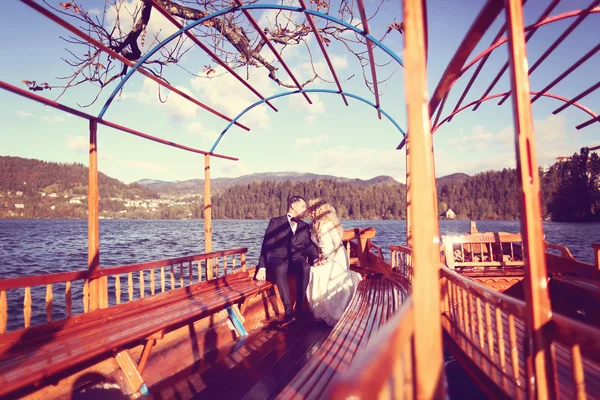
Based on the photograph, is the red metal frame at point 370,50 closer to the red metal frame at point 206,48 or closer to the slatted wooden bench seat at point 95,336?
the red metal frame at point 206,48

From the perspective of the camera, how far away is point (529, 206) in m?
1.64

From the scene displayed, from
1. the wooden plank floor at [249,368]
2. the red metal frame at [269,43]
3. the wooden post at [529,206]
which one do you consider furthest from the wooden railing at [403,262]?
the wooden post at [529,206]

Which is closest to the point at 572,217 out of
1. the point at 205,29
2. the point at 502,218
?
the point at 502,218

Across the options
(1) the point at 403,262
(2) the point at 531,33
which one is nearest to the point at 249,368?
(1) the point at 403,262

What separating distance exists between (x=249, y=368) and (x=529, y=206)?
3396 mm

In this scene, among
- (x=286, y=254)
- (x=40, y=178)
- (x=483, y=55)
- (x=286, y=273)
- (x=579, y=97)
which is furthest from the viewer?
(x=40, y=178)

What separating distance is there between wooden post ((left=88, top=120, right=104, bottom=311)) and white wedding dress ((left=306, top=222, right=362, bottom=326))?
2904mm

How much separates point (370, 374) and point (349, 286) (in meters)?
4.66

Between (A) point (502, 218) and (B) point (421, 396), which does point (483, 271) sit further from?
(A) point (502, 218)

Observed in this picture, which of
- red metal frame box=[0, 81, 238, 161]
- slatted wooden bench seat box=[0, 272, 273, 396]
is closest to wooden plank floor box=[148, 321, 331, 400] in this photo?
slatted wooden bench seat box=[0, 272, 273, 396]

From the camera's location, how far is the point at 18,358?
2.72m

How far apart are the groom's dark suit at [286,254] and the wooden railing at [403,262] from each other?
1.43 m

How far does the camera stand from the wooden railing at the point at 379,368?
76 cm

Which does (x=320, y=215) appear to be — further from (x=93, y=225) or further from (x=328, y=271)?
(x=93, y=225)
